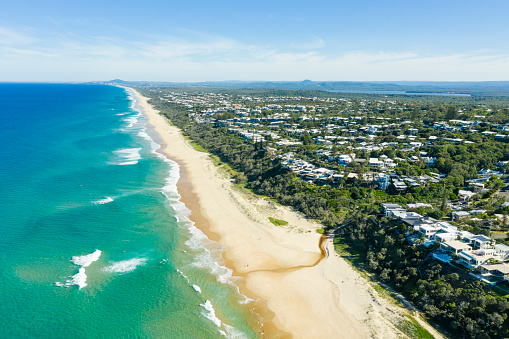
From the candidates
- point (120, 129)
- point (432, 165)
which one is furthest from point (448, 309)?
point (120, 129)

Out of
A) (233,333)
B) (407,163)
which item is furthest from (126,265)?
(407,163)

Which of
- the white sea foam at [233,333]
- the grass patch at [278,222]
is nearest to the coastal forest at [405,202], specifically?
the grass patch at [278,222]

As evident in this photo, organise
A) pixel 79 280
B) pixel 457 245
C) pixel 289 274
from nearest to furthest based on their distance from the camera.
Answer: pixel 457 245, pixel 79 280, pixel 289 274

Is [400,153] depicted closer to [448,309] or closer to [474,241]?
[474,241]

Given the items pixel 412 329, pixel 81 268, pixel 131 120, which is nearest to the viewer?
pixel 412 329

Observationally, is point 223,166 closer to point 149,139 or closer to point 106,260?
point 149,139
